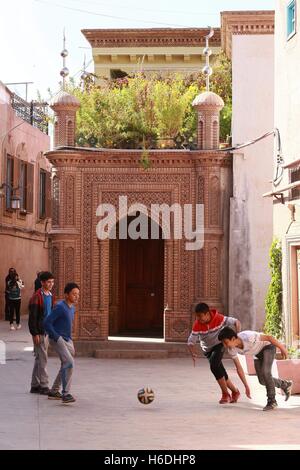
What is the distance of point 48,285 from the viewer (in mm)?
12648

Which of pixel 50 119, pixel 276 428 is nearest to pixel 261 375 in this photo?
pixel 276 428

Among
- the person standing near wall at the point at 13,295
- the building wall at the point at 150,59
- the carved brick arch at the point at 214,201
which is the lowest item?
the person standing near wall at the point at 13,295

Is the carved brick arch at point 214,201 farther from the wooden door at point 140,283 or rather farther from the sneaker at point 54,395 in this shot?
the sneaker at point 54,395

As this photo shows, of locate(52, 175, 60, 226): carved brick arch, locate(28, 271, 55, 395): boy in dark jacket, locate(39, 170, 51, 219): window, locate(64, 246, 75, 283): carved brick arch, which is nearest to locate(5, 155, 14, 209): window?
locate(39, 170, 51, 219): window

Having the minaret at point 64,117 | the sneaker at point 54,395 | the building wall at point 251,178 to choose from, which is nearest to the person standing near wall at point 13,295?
the minaret at point 64,117

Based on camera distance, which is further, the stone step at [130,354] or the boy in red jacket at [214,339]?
the stone step at [130,354]

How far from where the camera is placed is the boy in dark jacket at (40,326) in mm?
12539

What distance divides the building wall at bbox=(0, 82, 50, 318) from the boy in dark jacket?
1611cm

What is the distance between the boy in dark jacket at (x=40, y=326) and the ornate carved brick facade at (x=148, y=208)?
6.38 metres

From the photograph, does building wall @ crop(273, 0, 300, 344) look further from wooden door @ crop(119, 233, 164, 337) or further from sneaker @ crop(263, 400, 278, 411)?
wooden door @ crop(119, 233, 164, 337)

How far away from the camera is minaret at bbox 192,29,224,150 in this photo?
63.0 ft

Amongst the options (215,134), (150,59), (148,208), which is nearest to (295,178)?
(215,134)

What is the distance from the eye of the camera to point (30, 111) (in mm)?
33469
